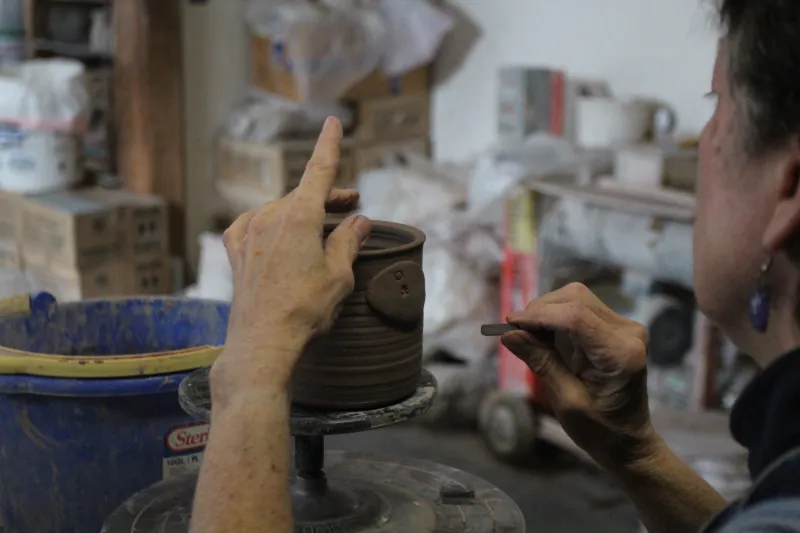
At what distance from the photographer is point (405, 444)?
309cm

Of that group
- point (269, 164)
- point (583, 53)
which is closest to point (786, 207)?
point (583, 53)

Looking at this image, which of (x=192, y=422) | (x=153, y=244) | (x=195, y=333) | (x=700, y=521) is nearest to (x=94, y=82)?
(x=153, y=244)

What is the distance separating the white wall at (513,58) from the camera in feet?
9.91

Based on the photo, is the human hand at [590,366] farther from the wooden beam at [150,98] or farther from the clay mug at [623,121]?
the wooden beam at [150,98]

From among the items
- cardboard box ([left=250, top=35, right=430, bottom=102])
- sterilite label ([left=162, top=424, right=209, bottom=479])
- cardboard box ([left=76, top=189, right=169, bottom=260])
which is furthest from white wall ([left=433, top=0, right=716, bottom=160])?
sterilite label ([left=162, top=424, right=209, bottom=479])

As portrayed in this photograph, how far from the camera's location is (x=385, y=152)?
4.03m

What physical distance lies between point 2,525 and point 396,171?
8.11ft

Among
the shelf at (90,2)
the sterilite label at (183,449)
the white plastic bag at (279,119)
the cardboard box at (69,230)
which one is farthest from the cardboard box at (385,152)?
the sterilite label at (183,449)

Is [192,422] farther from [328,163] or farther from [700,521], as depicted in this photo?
[700,521]

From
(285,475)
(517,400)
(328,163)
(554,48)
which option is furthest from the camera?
(554,48)

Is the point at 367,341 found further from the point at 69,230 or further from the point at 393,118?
the point at 393,118

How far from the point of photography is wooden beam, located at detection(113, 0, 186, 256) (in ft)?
12.1

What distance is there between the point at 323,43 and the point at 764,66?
113 inches

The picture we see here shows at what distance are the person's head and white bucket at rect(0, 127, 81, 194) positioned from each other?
2839 mm
